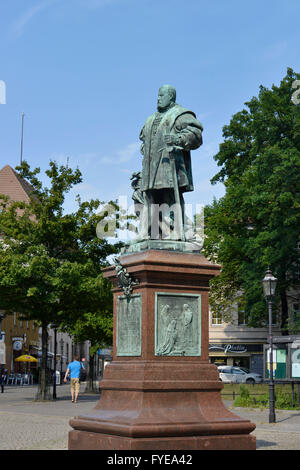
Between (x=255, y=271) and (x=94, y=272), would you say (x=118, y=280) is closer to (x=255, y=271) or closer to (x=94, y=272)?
(x=94, y=272)

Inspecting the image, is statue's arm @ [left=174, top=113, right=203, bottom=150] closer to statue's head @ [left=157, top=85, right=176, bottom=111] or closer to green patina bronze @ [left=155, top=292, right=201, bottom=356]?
statue's head @ [left=157, top=85, right=176, bottom=111]

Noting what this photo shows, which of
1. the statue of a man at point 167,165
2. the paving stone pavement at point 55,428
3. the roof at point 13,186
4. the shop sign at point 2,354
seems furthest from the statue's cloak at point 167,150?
the roof at point 13,186

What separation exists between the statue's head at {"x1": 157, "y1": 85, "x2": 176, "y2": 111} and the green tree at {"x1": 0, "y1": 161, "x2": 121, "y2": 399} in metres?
16.0

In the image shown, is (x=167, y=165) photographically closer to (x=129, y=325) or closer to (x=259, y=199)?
(x=129, y=325)

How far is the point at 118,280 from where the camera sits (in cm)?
1048

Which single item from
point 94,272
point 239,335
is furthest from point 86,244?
point 239,335

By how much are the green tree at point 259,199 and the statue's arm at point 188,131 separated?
2239 centimetres

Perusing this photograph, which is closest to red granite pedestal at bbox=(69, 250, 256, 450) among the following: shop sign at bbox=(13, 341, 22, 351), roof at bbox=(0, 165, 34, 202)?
shop sign at bbox=(13, 341, 22, 351)

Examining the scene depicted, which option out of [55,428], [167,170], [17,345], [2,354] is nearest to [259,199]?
[55,428]

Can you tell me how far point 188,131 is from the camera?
36.0ft

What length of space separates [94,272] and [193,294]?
18.6m

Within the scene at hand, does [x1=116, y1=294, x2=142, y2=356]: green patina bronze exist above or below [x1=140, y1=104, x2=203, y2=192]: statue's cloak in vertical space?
below

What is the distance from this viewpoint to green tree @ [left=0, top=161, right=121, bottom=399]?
88.9ft

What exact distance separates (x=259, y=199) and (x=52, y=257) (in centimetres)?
1135
